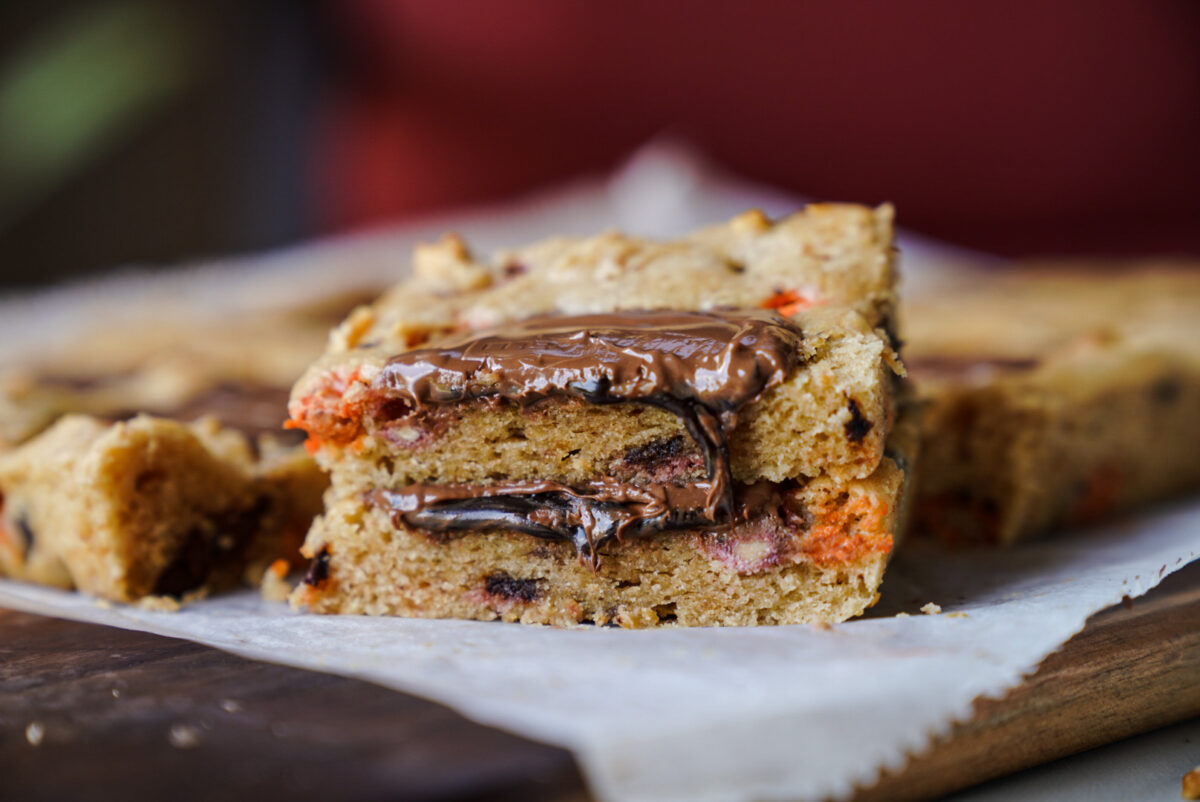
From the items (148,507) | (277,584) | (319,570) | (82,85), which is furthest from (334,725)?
(82,85)

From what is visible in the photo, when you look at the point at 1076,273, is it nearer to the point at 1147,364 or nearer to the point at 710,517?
the point at 1147,364

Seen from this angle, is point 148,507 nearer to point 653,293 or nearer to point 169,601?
point 169,601

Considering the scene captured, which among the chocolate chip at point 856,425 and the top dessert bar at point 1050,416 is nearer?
the chocolate chip at point 856,425

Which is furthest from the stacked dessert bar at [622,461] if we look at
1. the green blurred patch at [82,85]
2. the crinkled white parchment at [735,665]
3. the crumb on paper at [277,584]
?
the green blurred patch at [82,85]

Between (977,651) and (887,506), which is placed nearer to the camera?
(977,651)

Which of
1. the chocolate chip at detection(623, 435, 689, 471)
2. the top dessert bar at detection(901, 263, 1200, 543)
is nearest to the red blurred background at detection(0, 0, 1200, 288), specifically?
the top dessert bar at detection(901, 263, 1200, 543)

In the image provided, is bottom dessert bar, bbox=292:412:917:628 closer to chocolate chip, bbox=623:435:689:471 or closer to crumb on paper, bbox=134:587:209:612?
chocolate chip, bbox=623:435:689:471

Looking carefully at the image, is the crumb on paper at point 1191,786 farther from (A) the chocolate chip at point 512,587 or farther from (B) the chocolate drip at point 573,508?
(A) the chocolate chip at point 512,587

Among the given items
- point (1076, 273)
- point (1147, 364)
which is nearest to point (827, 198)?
point (1076, 273)
